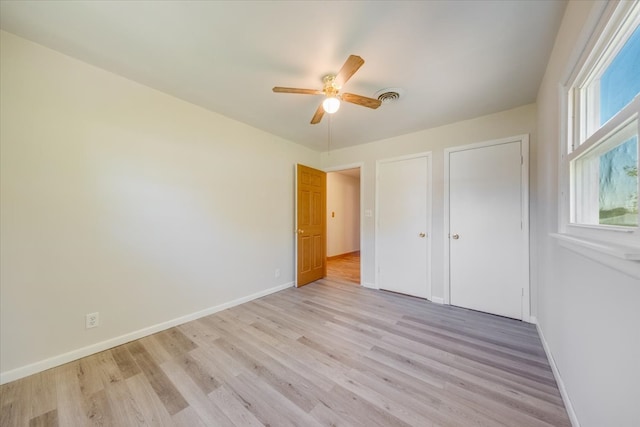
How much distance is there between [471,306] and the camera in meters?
2.84

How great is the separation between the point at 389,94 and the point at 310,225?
7.75ft

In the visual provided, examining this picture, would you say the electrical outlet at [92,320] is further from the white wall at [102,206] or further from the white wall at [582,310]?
the white wall at [582,310]

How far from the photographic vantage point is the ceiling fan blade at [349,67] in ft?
4.81

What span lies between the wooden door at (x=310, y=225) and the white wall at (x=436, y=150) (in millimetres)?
633

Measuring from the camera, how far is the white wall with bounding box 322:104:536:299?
2.61 m

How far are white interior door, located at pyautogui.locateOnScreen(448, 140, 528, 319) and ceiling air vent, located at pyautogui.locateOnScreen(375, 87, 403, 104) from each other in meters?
1.21

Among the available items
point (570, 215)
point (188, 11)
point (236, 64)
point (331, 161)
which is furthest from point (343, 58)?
point (331, 161)

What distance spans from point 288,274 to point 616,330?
3.39m

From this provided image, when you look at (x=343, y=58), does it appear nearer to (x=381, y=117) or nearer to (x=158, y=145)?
(x=381, y=117)

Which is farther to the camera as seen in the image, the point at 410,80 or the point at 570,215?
the point at 410,80

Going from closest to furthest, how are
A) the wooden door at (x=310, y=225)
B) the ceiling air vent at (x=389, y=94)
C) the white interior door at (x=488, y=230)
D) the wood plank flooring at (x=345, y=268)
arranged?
the ceiling air vent at (x=389, y=94) → the white interior door at (x=488, y=230) → the wooden door at (x=310, y=225) → the wood plank flooring at (x=345, y=268)

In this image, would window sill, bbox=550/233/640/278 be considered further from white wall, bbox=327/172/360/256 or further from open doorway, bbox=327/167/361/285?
white wall, bbox=327/172/360/256

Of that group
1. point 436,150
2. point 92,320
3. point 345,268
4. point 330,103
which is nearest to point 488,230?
point 436,150

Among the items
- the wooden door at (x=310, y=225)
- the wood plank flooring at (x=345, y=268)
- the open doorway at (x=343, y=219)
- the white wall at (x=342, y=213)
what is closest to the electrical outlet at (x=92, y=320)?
the wooden door at (x=310, y=225)
